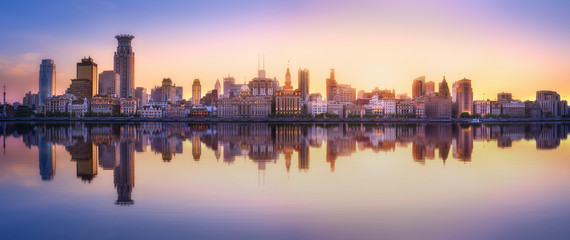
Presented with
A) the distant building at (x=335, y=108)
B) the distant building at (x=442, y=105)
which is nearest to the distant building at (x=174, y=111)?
the distant building at (x=335, y=108)

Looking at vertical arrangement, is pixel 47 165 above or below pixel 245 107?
below

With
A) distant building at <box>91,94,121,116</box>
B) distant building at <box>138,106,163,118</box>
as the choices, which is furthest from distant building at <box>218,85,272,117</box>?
distant building at <box>91,94,121,116</box>

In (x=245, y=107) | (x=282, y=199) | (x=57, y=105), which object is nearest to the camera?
(x=282, y=199)

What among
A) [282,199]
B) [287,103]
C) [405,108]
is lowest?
[282,199]

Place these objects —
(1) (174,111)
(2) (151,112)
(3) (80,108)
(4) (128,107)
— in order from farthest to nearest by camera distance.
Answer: (3) (80,108)
(4) (128,107)
(1) (174,111)
(2) (151,112)

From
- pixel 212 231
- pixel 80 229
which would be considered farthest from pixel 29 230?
pixel 212 231

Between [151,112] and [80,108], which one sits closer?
[151,112]

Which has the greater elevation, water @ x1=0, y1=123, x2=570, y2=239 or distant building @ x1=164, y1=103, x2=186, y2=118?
distant building @ x1=164, y1=103, x2=186, y2=118

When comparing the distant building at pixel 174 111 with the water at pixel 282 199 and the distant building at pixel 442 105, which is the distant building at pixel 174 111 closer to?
the distant building at pixel 442 105

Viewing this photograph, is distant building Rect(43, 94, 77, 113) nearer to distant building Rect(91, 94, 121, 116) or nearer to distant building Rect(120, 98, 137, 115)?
distant building Rect(91, 94, 121, 116)

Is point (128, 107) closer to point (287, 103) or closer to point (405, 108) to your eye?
point (287, 103)

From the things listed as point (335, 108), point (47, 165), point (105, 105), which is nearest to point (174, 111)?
point (105, 105)

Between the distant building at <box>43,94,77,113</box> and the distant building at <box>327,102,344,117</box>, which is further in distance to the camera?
the distant building at <box>327,102,344,117</box>

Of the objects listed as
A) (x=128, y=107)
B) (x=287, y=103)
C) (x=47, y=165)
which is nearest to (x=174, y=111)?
(x=128, y=107)
